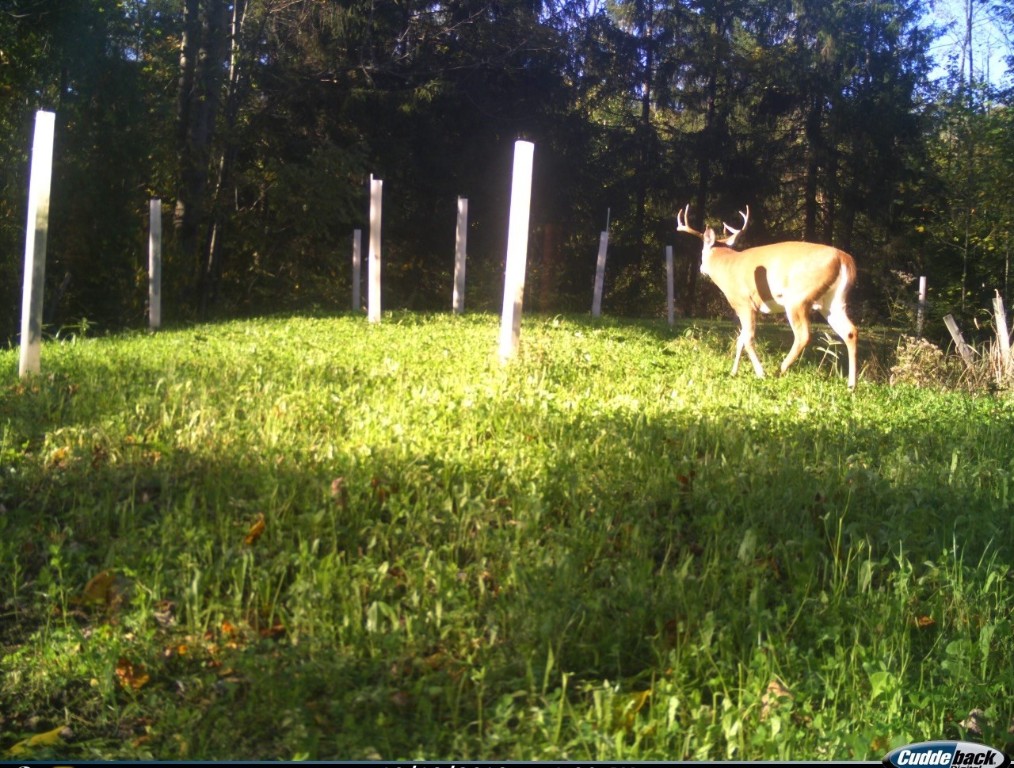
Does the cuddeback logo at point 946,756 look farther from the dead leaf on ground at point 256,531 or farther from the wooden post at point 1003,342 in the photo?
A: the wooden post at point 1003,342

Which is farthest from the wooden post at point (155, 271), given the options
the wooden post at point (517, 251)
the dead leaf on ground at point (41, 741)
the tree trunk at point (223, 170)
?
the dead leaf on ground at point (41, 741)

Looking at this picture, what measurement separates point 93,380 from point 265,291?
19891mm

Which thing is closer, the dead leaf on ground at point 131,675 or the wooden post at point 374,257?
the dead leaf on ground at point 131,675

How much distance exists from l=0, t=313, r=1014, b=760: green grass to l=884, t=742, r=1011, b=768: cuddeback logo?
14 centimetres

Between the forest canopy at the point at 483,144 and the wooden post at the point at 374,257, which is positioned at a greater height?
the forest canopy at the point at 483,144

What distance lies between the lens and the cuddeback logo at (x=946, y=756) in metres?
3.00

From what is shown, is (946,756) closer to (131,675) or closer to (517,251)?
(131,675)

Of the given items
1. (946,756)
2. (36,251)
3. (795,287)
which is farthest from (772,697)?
(795,287)

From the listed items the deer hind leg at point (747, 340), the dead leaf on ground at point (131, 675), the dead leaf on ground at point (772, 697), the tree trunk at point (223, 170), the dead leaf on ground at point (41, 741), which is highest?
the tree trunk at point (223, 170)

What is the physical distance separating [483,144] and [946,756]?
1126 inches

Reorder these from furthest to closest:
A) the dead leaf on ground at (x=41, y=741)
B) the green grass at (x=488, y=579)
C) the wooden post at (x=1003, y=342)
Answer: the wooden post at (x=1003, y=342) < the green grass at (x=488, y=579) < the dead leaf on ground at (x=41, y=741)

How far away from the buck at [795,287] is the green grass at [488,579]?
3316 mm

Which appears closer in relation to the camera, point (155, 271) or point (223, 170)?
point (155, 271)

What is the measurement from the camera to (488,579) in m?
4.41
